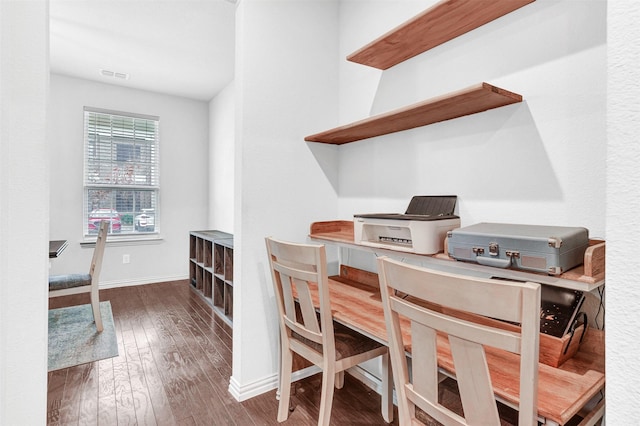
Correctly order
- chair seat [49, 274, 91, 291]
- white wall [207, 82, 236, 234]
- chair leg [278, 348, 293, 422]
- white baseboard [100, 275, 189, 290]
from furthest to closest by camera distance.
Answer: white baseboard [100, 275, 189, 290] < white wall [207, 82, 236, 234] < chair seat [49, 274, 91, 291] < chair leg [278, 348, 293, 422]

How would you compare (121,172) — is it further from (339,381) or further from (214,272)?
(339,381)

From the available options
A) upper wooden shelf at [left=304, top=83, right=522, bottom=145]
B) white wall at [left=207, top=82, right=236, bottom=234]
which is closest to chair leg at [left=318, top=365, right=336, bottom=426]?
upper wooden shelf at [left=304, top=83, right=522, bottom=145]

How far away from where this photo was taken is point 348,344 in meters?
1.55

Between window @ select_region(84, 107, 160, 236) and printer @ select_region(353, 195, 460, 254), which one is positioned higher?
window @ select_region(84, 107, 160, 236)

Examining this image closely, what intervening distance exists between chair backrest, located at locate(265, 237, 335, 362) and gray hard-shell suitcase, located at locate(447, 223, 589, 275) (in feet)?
1.80

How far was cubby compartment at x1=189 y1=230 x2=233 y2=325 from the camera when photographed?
10.7 ft

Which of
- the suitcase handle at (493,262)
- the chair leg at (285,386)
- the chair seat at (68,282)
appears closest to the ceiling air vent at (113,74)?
the chair seat at (68,282)

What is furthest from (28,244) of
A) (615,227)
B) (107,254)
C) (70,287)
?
(107,254)

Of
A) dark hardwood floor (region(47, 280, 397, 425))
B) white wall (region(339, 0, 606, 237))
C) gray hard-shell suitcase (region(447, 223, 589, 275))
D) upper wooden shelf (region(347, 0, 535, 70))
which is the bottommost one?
dark hardwood floor (region(47, 280, 397, 425))

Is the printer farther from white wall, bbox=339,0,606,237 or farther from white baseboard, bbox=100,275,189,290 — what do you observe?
white baseboard, bbox=100,275,189,290

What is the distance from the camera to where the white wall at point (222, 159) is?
406 centimetres

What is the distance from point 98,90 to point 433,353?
4.98 m

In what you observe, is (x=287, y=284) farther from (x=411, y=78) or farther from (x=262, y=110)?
(x=411, y=78)

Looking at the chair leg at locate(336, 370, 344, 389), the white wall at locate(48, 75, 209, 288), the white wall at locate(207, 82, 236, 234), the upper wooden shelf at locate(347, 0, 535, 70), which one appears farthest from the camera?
the white wall at locate(207, 82, 236, 234)
